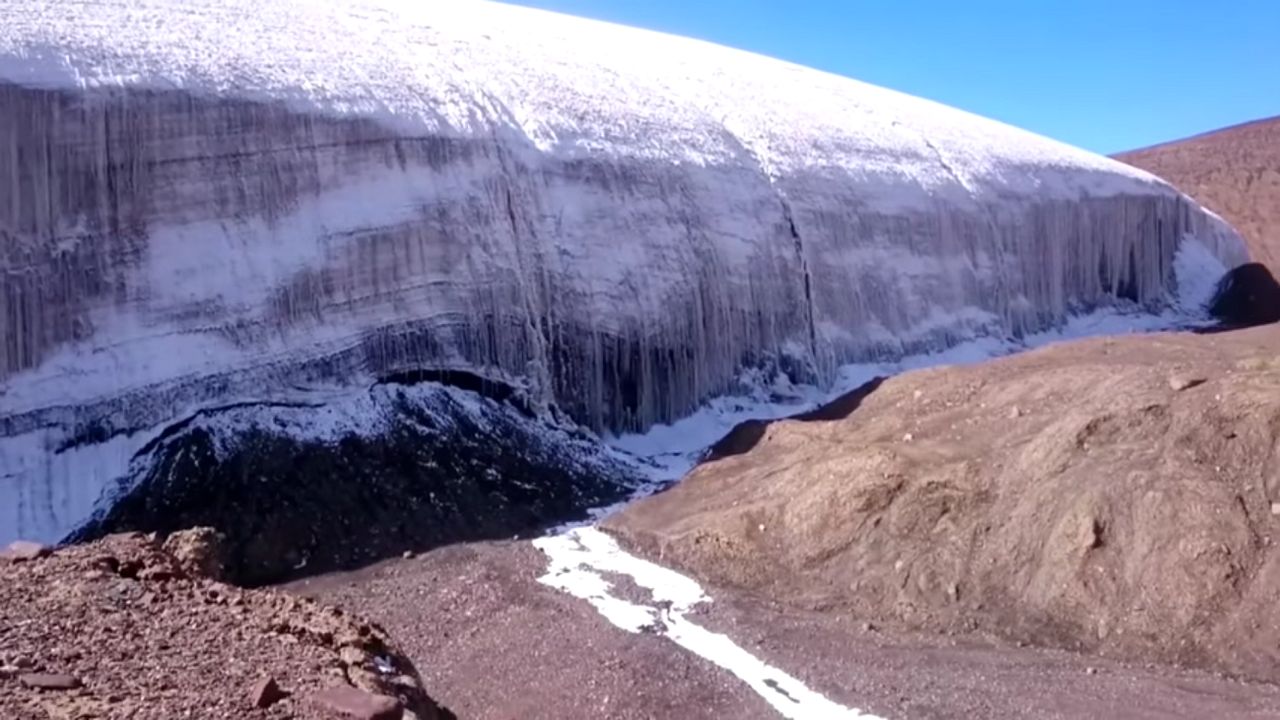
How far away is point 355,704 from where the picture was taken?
4.65 m

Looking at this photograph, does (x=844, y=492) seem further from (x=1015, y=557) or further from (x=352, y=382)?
(x=352, y=382)

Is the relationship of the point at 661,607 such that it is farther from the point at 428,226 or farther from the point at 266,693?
the point at 266,693

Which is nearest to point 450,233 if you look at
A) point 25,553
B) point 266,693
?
point 25,553

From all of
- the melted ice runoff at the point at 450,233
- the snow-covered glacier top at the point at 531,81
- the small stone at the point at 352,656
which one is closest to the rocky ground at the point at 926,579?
the small stone at the point at 352,656

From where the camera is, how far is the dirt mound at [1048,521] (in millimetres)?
9445

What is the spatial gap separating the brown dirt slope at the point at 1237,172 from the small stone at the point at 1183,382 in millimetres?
18677

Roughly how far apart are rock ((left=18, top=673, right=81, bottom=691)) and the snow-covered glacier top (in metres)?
8.74

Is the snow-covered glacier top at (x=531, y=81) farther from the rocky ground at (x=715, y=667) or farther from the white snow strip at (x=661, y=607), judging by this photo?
the rocky ground at (x=715, y=667)

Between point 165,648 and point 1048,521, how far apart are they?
23.5ft

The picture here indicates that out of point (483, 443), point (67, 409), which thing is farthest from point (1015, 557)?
point (67, 409)

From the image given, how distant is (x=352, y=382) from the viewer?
43.5 ft

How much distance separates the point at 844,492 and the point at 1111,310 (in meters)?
14.0

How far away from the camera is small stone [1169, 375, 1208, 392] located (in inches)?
439

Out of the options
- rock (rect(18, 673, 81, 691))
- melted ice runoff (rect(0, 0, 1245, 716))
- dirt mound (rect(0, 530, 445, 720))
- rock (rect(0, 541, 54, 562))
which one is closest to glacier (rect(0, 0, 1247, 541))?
melted ice runoff (rect(0, 0, 1245, 716))
